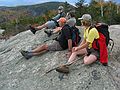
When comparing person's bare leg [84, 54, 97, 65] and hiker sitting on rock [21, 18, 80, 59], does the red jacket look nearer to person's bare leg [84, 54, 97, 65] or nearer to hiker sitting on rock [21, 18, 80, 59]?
person's bare leg [84, 54, 97, 65]

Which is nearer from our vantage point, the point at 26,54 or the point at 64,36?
the point at 64,36

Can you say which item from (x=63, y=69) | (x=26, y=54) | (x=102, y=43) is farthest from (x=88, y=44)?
(x=26, y=54)

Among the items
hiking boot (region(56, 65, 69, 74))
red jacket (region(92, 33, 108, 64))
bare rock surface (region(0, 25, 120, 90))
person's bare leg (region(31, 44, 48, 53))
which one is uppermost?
red jacket (region(92, 33, 108, 64))

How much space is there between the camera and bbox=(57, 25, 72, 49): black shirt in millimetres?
10211

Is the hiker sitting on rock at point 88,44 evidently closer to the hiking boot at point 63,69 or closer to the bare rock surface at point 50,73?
the hiking boot at point 63,69

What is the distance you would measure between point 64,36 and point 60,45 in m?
0.44

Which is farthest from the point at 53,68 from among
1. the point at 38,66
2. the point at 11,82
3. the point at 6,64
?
the point at 6,64

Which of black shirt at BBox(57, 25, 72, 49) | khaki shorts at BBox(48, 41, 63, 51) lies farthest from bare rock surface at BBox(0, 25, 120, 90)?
black shirt at BBox(57, 25, 72, 49)

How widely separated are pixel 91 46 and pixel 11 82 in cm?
280

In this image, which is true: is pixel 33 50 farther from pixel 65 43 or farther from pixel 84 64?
pixel 84 64

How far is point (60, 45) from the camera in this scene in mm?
10750

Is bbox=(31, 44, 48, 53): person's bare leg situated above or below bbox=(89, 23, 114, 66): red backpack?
below

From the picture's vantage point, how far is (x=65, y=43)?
10609 millimetres

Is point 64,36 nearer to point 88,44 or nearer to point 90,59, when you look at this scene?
point 88,44
